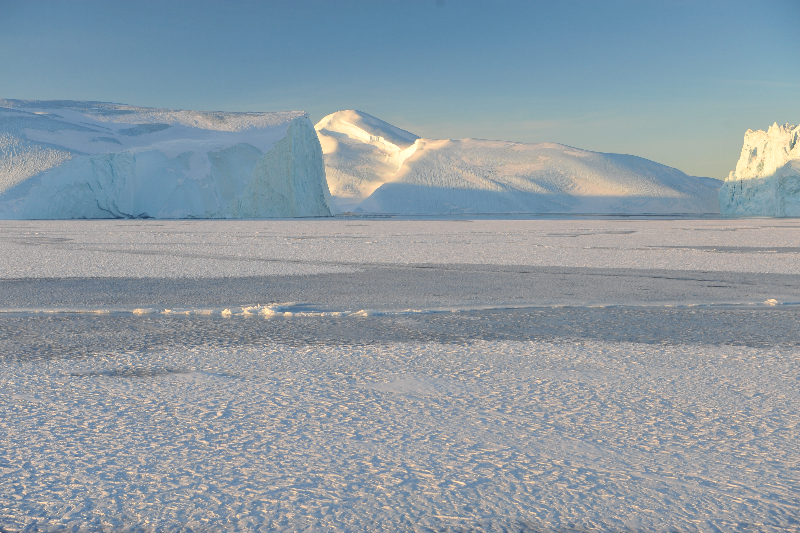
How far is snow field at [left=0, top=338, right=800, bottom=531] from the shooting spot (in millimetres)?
1690

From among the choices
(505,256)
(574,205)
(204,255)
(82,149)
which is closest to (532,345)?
(505,256)

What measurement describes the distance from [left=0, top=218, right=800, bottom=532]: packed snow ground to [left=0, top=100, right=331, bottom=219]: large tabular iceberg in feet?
117

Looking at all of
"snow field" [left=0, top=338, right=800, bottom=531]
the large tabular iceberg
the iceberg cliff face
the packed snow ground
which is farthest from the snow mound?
"snow field" [left=0, top=338, right=800, bottom=531]

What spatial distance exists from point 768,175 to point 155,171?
38.0 meters

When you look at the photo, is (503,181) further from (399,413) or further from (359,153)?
(399,413)

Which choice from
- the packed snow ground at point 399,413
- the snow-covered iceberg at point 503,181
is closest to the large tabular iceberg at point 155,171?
the snow-covered iceberg at point 503,181

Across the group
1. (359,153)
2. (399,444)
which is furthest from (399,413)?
(359,153)

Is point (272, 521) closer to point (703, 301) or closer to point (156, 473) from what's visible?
point (156, 473)

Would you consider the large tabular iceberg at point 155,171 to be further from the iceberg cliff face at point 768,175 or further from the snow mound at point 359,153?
the snow mound at point 359,153

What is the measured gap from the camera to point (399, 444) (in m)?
2.19

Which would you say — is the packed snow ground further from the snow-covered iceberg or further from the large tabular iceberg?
the snow-covered iceberg

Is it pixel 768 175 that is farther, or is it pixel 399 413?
pixel 768 175

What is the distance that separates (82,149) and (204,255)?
136 feet

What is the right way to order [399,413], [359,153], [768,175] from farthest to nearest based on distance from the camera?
[359,153]
[768,175]
[399,413]
